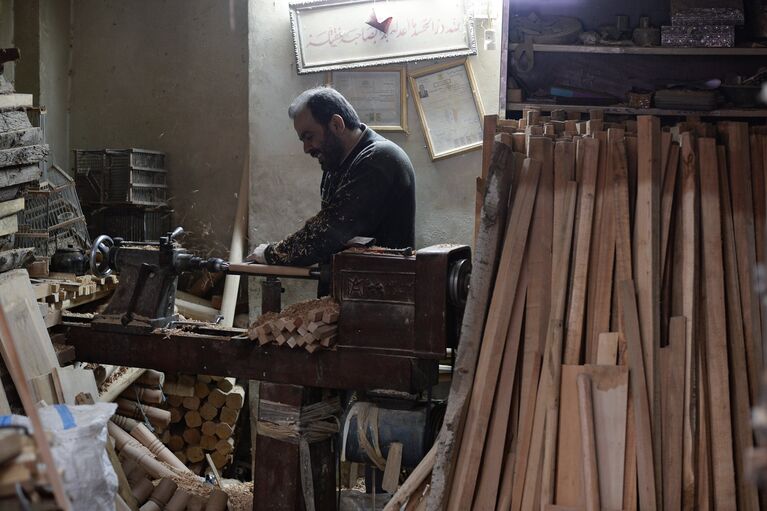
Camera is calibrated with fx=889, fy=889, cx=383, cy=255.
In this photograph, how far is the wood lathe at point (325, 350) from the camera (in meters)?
3.64

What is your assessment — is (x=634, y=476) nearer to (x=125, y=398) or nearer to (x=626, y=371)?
(x=626, y=371)

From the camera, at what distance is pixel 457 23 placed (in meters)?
5.73

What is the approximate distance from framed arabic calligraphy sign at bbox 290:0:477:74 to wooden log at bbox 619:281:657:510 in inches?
111

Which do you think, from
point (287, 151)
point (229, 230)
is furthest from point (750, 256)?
point (229, 230)

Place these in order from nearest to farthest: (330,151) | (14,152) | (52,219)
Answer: (14,152) < (330,151) < (52,219)

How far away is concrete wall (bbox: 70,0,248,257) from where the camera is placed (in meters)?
7.10

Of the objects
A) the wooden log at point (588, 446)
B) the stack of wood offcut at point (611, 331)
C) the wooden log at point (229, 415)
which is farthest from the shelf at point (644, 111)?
the wooden log at point (229, 415)

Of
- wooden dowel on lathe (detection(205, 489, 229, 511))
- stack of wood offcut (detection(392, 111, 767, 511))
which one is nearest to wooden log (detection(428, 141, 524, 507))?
stack of wood offcut (detection(392, 111, 767, 511))

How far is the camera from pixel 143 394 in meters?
5.58

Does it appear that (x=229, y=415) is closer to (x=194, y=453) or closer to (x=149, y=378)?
(x=194, y=453)

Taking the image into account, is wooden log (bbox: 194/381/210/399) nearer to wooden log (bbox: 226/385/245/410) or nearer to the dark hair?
wooden log (bbox: 226/385/245/410)

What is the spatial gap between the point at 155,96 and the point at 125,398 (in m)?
2.83

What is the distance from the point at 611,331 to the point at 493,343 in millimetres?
455

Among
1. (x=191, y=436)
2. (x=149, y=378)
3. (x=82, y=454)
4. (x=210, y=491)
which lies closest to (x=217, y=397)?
(x=191, y=436)
